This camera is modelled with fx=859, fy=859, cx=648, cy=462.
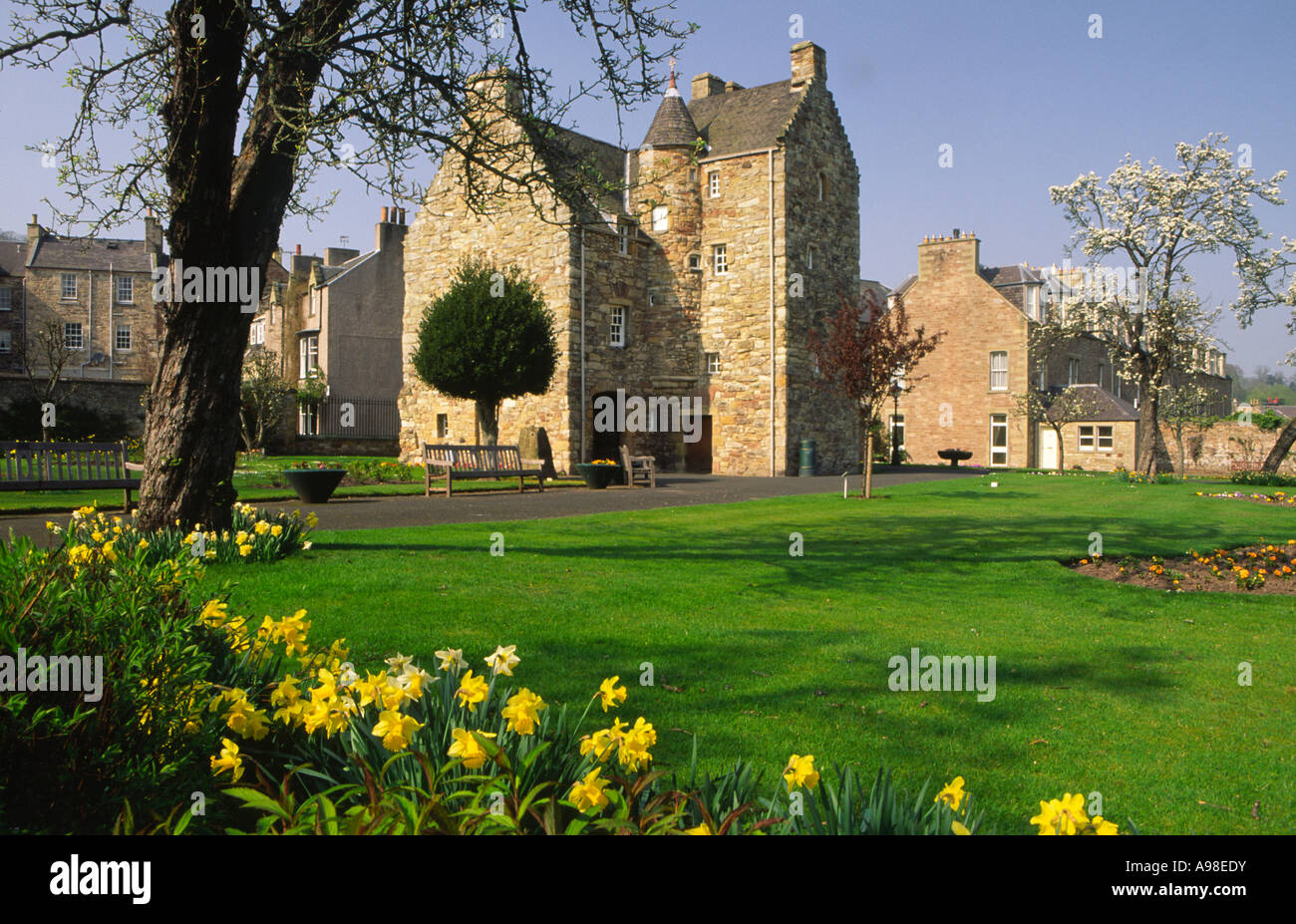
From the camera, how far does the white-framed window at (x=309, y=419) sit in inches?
1687

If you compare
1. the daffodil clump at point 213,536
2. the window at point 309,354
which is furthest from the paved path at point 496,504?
the window at point 309,354

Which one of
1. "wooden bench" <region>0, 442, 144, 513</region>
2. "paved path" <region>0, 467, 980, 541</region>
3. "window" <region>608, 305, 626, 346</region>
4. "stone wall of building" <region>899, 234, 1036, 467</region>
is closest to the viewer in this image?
"paved path" <region>0, 467, 980, 541</region>

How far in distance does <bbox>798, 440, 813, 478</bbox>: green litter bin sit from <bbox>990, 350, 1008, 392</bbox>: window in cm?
2236

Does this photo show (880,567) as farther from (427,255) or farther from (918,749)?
(427,255)

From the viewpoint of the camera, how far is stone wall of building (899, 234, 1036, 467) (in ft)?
164

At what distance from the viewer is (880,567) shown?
33.3 ft

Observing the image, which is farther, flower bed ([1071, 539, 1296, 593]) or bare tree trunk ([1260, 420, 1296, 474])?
bare tree trunk ([1260, 420, 1296, 474])

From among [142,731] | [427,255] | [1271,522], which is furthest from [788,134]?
[142,731]

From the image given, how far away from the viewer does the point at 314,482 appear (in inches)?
653

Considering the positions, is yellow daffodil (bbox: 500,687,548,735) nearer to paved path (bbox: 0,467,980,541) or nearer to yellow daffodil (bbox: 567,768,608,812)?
yellow daffodil (bbox: 567,768,608,812)

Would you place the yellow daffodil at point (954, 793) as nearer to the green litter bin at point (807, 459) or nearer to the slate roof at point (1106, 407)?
the green litter bin at point (807, 459)

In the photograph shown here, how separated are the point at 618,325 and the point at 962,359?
27.2m

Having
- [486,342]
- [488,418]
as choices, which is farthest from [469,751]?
[488,418]

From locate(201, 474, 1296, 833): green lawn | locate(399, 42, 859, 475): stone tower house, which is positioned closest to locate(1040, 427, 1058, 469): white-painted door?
locate(399, 42, 859, 475): stone tower house
